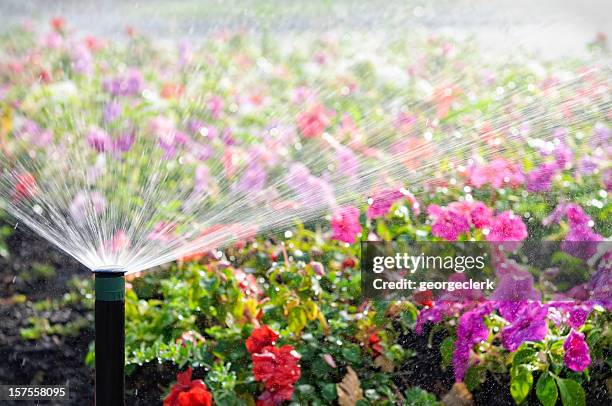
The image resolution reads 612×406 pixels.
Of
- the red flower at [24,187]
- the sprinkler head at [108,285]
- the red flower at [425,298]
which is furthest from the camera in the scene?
the red flower at [24,187]

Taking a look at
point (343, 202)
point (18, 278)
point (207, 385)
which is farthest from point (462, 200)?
point (18, 278)

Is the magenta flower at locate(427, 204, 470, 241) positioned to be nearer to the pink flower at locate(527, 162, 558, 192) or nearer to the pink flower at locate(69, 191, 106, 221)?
the pink flower at locate(527, 162, 558, 192)

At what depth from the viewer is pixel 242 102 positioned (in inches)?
Answer: 91.6

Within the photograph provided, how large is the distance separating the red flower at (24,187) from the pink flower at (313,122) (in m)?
0.73

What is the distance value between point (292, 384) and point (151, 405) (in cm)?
41

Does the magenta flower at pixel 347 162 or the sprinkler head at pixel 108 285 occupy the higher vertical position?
the magenta flower at pixel 347 162

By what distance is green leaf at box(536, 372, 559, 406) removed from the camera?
1.90 meters

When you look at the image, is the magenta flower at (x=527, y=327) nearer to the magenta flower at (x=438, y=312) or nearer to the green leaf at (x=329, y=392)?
the magenta flower at (x=438, y=312)

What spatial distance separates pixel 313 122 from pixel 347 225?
13.6 inches

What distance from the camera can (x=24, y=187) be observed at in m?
2.23

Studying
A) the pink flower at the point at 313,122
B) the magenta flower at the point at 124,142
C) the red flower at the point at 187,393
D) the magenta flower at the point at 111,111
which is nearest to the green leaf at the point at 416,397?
the red flower at the point at 187,393

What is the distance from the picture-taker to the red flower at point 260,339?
6.20ft

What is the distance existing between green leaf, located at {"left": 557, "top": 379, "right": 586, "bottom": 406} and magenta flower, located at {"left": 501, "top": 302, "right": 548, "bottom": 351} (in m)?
0.12

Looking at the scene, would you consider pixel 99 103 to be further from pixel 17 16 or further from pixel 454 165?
pixel 454 165
